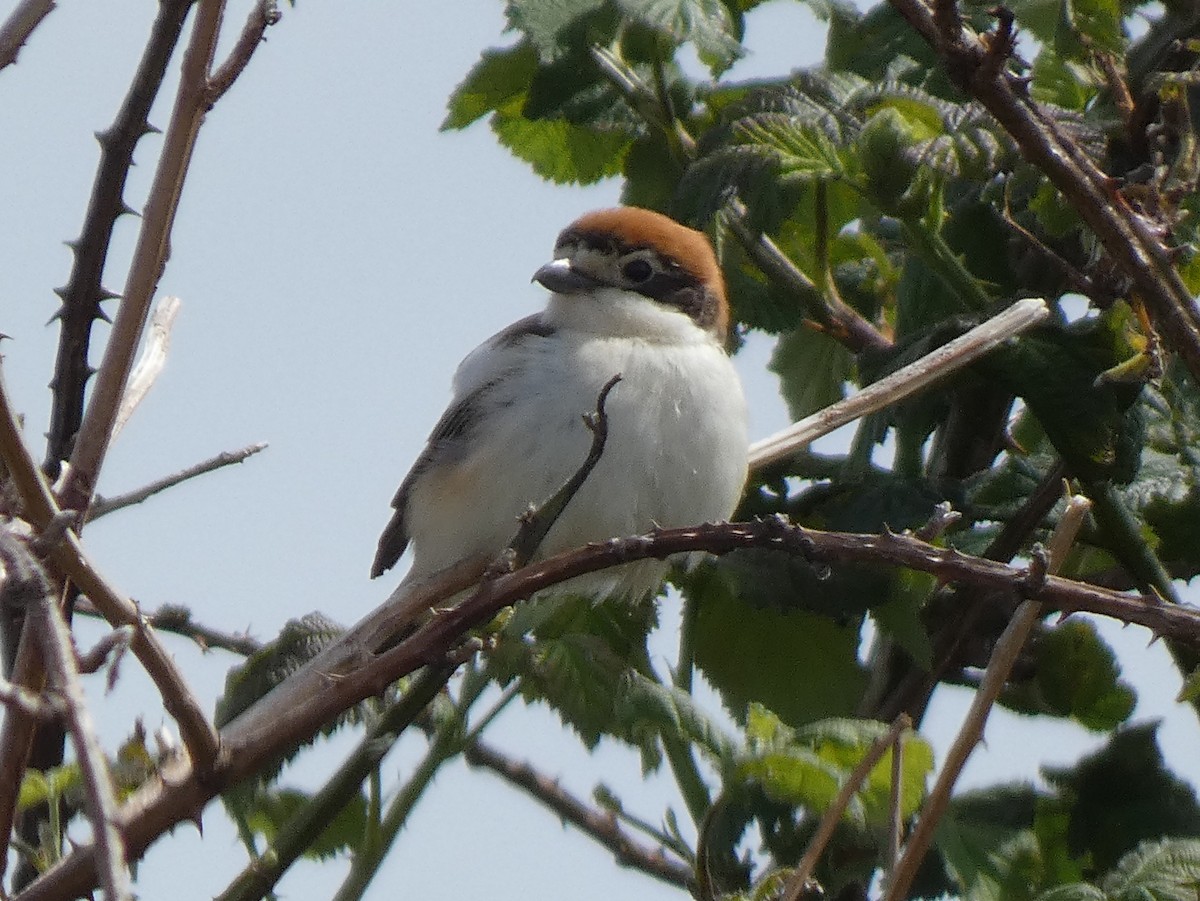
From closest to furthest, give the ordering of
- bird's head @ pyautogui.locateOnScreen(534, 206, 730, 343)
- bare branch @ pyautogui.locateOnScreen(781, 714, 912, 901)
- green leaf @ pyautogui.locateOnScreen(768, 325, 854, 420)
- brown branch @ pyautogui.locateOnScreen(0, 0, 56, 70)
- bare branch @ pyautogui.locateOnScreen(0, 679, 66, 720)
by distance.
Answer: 1. bare branch @ pyautogui.locateOnScreen(0, 679, 66, 720)
2. brown branch @ pyautogui.locateOnScreen(0, 0, 56, 70)
3. bare branch @ pyautogui.locateOnScreen(781, 714, 912, 901)
4. green leaf @ pyautogui.locateOnScreen(768, 325, 854, 420)
5. bird's head @ pyautogui.locateOnScreen(534, 206, 730, 343)

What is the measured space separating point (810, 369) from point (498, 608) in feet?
6.15

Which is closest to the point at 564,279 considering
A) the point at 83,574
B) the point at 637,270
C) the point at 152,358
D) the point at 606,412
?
the point at 637,270

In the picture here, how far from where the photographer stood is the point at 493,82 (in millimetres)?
3686

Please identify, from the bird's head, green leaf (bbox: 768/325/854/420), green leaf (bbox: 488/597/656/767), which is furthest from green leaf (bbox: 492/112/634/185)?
green leaf (bbox: 488/597/656/767)

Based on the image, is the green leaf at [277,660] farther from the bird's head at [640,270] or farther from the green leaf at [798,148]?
the bird's head at [640,270]

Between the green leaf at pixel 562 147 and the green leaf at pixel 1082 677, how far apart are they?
1.35 m

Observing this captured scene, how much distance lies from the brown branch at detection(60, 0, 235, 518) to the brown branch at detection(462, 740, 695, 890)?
1.09 m

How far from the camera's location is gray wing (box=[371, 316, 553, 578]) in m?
3.88

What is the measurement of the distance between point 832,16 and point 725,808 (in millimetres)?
1848

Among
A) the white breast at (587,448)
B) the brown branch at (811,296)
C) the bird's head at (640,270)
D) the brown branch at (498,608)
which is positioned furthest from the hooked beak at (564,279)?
the brown branch at (498,608)

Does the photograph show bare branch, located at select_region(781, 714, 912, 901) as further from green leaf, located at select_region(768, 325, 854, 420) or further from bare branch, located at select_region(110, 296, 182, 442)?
green leaf, located at select_region(768, 325, 854, 420)

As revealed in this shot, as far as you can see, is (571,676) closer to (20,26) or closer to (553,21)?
(553,21)

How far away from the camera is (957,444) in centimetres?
340

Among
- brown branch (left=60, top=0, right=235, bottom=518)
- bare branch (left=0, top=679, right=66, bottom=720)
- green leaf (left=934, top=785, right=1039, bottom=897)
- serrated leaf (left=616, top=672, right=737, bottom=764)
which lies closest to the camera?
bare branch (left=0, top=679, right=66, bottom=720)
